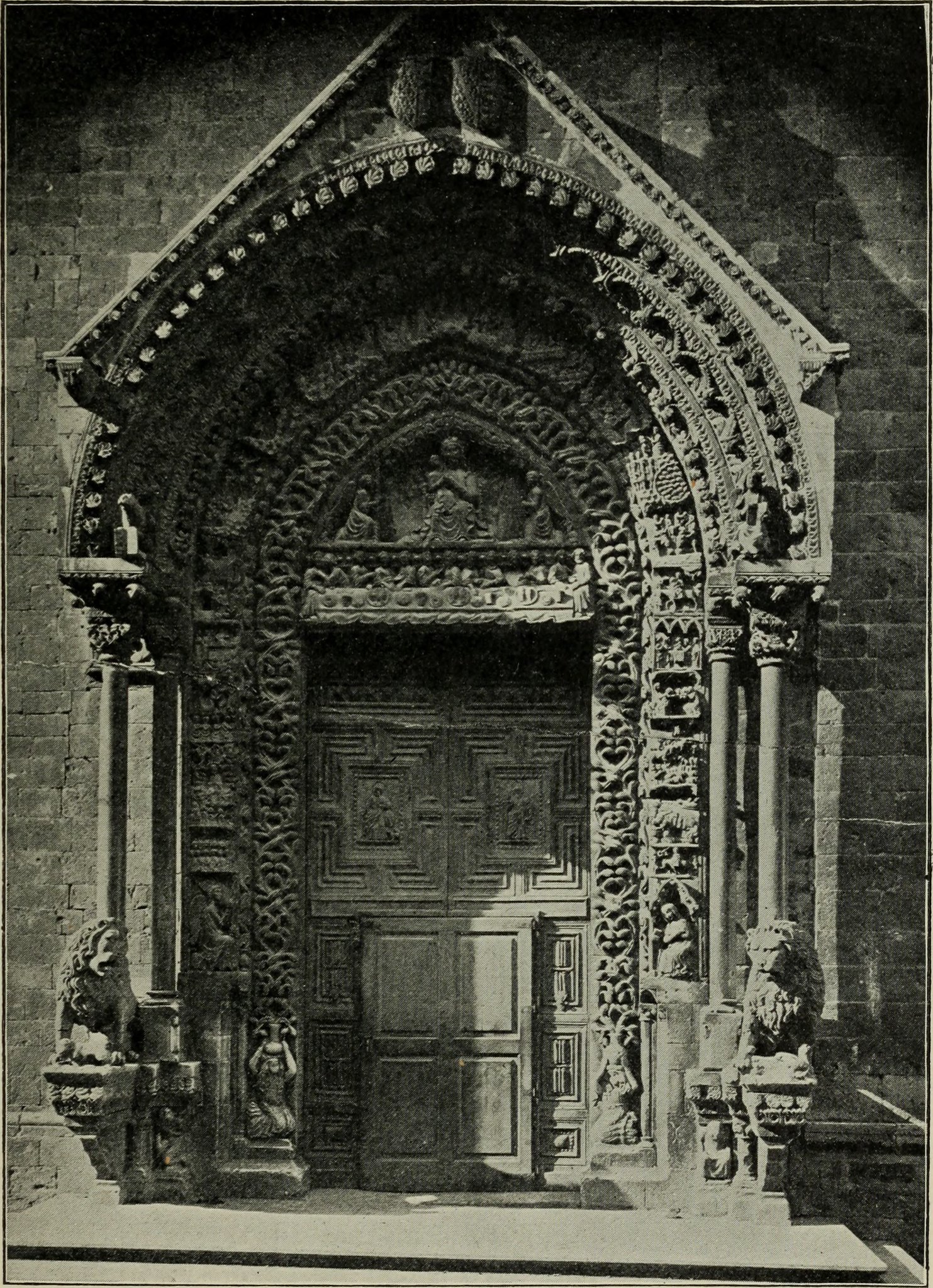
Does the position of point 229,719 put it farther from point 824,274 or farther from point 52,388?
point 824,274

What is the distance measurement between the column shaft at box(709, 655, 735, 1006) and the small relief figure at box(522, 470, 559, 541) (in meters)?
1.46

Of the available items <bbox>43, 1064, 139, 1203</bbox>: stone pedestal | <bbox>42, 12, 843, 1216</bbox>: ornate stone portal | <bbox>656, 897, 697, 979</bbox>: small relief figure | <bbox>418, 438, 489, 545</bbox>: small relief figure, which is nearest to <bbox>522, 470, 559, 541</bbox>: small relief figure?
<bbox>42, 12, 843, 1216</bbox>: ornate stone portal

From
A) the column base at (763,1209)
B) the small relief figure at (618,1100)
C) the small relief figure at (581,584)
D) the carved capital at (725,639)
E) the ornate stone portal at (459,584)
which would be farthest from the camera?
the small relief figure at (581,584)

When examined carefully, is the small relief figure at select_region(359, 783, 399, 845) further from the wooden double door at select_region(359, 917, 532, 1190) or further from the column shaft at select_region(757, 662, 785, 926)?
the column shaft at select_region(757, 662, 785, 926)

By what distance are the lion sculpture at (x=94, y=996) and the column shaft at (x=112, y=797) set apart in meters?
0.22

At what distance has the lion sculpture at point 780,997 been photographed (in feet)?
27.7

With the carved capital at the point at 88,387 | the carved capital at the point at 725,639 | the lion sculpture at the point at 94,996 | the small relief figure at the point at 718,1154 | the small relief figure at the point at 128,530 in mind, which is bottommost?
the small relief figure at the point at 718,1154

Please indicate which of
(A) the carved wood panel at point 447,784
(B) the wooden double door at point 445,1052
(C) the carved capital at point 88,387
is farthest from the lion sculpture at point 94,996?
(C) the carved capital at point 88,387

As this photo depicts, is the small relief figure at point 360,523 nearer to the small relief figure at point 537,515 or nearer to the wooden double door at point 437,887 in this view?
the wooden double door at point 437,887

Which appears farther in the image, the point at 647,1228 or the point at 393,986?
the point at 393,986

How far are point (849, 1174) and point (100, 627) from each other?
5.33m

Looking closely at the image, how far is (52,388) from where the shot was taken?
31.9ft

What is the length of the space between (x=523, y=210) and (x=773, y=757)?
345cm

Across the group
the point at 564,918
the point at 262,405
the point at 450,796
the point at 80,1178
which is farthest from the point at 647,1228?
the point at 262,405
